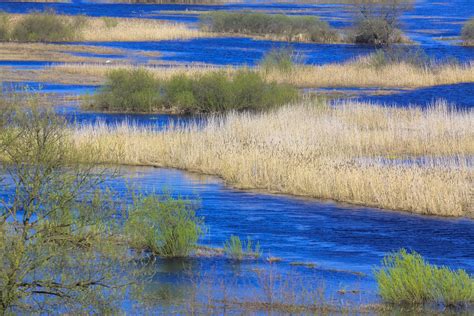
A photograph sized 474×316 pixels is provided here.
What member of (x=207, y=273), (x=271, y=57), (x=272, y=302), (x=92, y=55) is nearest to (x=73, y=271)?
(x=272, y=302)

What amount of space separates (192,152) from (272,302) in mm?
12297

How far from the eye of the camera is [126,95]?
3638cm

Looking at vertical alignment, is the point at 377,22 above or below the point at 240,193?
above

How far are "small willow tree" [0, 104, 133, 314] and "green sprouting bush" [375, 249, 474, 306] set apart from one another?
3.56 metres

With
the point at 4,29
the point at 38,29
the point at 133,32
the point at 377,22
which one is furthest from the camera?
the point at 377,22

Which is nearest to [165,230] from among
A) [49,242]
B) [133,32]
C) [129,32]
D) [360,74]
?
[49,242]

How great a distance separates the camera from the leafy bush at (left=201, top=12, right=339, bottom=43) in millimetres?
75375

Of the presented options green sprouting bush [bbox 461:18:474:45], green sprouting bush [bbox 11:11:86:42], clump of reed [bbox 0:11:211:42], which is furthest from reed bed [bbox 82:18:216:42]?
green sprouting bush [bbox 461:18:474:45]

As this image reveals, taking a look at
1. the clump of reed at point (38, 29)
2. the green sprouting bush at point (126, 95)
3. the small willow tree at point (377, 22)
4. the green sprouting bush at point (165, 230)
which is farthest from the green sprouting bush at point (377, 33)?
the green sprouting bush at point (165, 230)

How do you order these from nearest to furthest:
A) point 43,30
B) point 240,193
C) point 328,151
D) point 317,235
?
point 317,235 → point 240,193 → point 328,151 → point 43,30

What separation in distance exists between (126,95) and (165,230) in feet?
71.7

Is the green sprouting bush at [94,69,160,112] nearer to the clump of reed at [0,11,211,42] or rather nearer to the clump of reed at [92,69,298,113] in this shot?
the clump of reed at [92,69,298,113]

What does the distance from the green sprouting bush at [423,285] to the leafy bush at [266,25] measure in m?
63.2

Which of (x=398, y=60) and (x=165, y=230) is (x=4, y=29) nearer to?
(x=398, y=60)
